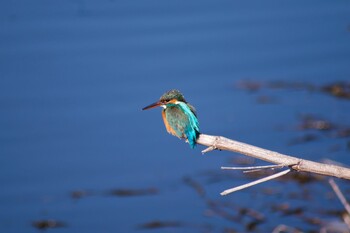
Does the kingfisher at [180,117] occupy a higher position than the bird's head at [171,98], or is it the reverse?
the bird's head at [171,98]

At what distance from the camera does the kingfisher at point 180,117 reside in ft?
7.57

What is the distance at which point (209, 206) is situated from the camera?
13.4ft

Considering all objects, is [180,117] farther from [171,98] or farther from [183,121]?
[171,98]

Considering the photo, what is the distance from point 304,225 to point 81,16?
120 inches

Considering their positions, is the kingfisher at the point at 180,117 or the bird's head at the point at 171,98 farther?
the bird's head at the point at 171,98

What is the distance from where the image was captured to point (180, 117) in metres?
2.44

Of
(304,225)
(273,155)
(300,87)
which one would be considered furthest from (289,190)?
(273,155)

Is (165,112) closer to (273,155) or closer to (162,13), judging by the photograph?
(273,155)

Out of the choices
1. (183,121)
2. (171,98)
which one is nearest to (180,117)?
(183,121)

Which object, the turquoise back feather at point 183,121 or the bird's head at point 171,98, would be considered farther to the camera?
the bird's head at point 171,98

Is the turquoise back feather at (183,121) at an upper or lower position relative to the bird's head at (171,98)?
lower

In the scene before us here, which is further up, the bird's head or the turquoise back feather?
the bird's head

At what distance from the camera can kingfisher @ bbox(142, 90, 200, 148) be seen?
2.31 metres

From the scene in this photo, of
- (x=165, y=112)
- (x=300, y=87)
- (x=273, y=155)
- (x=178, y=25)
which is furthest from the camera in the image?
(x=178, y=25)
